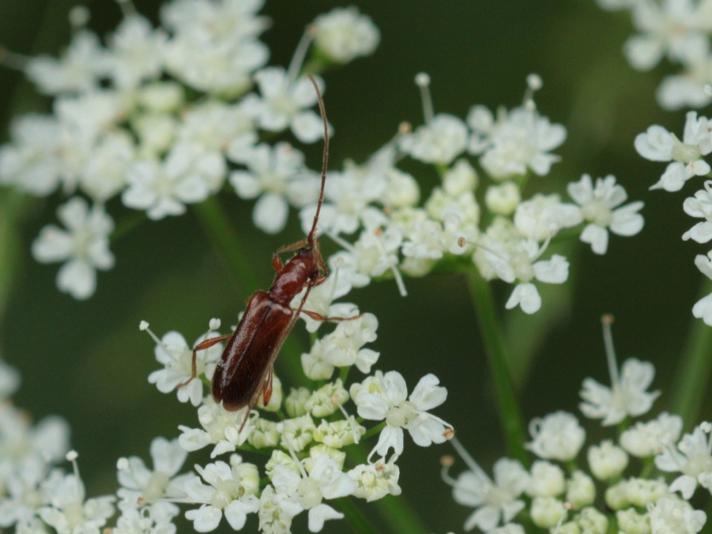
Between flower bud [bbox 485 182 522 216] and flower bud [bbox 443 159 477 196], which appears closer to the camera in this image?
flower bud [bbox 485 182 522 216]

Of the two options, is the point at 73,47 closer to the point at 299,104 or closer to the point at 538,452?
the point at 299,104

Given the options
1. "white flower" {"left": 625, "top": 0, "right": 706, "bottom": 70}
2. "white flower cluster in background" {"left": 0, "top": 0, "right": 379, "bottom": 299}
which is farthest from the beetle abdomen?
"white flower" {"left": 625, "top": 0, "right": 706, "bottom": 70}

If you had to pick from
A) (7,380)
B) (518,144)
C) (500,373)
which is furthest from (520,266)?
(7,380)

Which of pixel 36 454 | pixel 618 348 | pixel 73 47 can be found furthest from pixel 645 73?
pixel 36 454

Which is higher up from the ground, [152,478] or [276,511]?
[152,478]

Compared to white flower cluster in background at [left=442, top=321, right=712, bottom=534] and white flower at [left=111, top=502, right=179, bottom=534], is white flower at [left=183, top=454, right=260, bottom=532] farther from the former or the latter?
white flower cluster in background at [left=442, top=321, right=712, bottom=534]

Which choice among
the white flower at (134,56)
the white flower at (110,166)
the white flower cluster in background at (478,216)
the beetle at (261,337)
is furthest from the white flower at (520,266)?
the white flower at (134,56)

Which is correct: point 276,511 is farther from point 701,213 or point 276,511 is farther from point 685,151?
point 685,151
